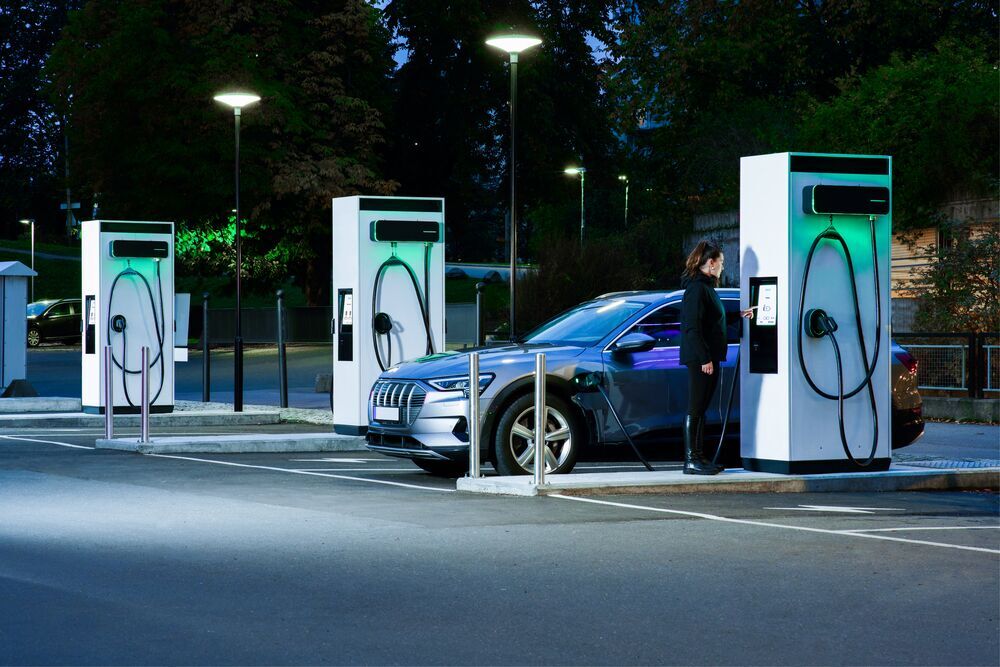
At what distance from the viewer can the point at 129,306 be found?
22.0 m

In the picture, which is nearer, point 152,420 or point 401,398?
point 401,398

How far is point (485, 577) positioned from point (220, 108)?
3786cm

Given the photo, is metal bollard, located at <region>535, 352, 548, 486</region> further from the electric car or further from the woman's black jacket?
the woman's black jacket

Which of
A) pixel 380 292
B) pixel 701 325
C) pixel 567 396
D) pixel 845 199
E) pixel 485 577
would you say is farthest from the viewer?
pixel 380 292

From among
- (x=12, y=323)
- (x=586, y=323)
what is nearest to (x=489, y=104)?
(x=12, y=323)

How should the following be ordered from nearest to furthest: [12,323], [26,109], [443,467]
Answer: [443,467] → [12,323] → [26,109]

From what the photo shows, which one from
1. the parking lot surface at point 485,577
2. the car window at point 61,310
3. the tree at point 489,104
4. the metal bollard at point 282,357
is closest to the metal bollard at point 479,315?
the metal bollard at point 282,357

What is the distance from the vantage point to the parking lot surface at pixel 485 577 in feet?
21.3

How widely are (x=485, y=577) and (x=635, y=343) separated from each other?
5.13m

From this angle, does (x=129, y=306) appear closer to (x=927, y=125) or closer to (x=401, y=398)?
(x=401, y=398)

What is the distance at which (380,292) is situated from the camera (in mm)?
16875

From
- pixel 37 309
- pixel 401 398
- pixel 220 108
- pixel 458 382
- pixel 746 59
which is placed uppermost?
pixel 746 59

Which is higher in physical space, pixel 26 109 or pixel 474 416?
pixel 26 109

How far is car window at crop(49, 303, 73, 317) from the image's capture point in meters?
54.6
